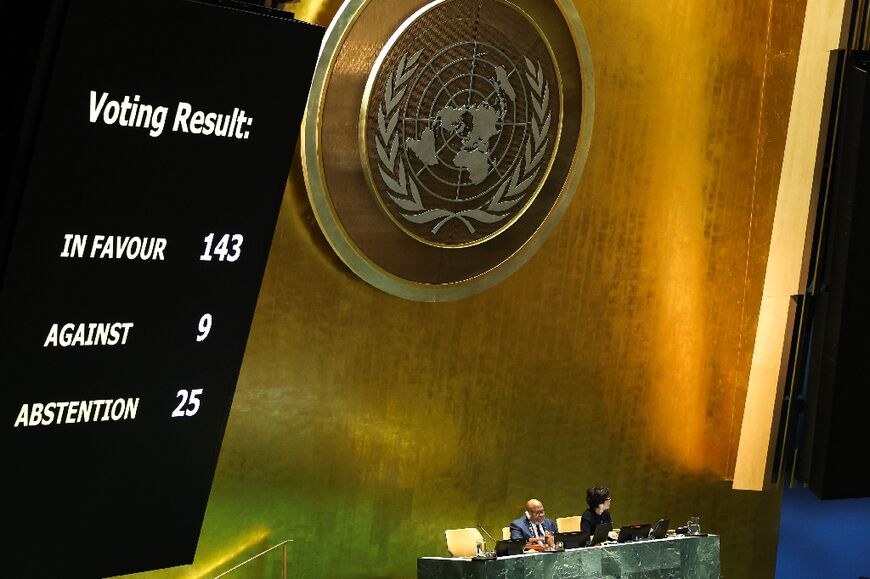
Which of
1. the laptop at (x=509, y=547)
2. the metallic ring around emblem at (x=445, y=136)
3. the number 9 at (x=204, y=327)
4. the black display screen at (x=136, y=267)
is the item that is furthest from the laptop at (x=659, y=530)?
the number 9 at (x=204, y=327)

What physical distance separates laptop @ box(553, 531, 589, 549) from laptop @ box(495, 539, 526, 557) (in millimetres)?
264

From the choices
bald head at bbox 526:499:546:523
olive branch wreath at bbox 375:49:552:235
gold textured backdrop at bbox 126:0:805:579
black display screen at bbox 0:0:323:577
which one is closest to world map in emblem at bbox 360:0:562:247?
olive branch wreath at bbox 375:49:552:235

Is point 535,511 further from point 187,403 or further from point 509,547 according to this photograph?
point 187,403

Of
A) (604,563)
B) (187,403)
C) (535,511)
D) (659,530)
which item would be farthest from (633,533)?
(187,403)

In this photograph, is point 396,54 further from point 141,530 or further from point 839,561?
point 839,561

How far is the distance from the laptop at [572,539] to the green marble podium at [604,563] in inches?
3.6

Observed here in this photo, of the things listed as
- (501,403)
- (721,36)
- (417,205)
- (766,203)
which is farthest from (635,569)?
(721,36)

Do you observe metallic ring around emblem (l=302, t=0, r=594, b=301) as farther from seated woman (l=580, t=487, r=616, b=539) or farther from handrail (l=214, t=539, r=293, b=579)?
handrail (l=214, t=539, r=293, b=579)

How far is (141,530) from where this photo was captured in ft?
17.9

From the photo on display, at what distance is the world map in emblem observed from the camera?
8.12 metres

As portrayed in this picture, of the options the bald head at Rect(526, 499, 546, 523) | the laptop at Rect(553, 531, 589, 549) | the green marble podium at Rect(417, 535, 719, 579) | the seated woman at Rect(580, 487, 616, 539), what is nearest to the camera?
the green marble podium at Rect(417, 535, 719, 579)

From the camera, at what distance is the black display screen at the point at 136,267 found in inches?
185

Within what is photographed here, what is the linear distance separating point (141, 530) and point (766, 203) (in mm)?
6163

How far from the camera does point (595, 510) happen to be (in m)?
8.73
